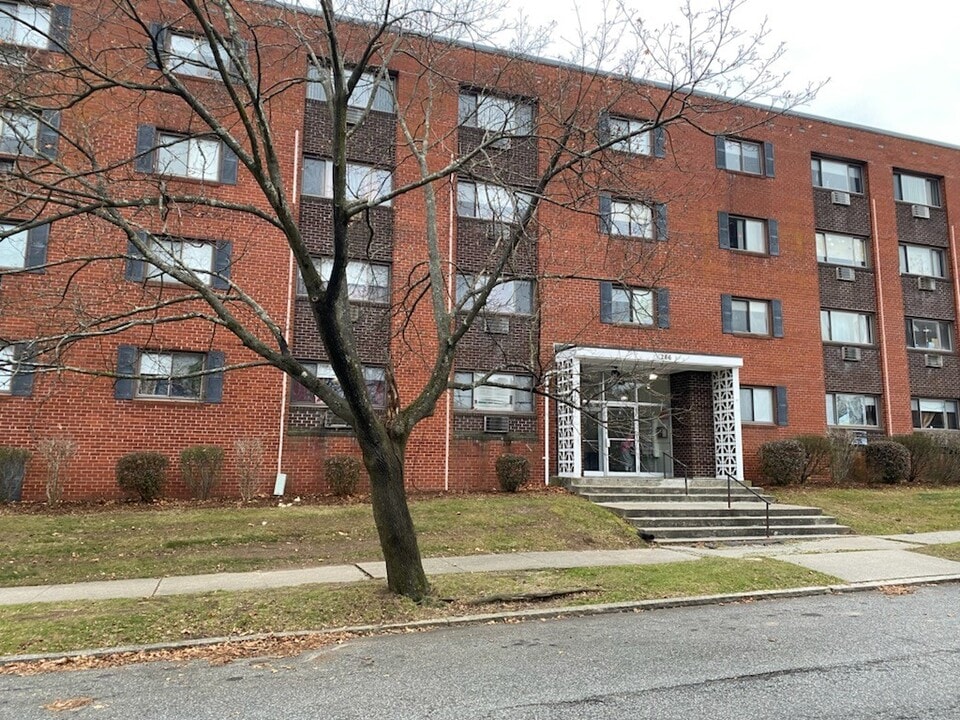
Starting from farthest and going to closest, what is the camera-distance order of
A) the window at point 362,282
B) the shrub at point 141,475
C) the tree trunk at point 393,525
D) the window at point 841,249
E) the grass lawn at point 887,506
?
the window at point 841,249 → the window at point 362,282 → the grass lawn at point 887,506 → the shrub at point 141,475 → the tree trunk at point 393,525

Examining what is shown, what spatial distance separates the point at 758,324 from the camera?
806 inches

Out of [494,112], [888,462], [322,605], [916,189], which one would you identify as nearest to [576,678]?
[322,605]

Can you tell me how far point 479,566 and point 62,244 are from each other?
10892mm

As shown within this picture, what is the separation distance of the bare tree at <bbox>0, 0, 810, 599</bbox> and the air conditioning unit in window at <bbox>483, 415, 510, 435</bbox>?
1.05 m

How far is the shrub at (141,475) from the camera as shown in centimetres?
1373

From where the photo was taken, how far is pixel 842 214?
22.2 metres

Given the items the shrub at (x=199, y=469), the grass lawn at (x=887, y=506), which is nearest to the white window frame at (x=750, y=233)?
the grass lawn at (x=887, y=506)

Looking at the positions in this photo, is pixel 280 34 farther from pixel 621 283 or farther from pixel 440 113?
pixel 621 283

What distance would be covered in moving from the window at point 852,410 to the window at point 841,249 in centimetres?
410

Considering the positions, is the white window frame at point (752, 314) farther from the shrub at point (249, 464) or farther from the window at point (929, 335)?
the shrub at point (249, 464)

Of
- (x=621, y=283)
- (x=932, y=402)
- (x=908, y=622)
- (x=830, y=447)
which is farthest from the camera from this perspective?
(x=932, y=402)

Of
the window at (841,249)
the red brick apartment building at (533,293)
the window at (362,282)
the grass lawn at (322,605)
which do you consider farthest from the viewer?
the window at (841,249)

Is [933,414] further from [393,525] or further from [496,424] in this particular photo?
[393,525]

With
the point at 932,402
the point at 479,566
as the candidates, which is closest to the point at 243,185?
the point at 479,566
